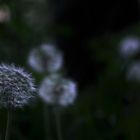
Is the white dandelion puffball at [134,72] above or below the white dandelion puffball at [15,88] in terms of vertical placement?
above

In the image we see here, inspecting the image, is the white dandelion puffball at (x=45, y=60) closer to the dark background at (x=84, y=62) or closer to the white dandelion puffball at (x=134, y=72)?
the dark background at (x=84, y=62)

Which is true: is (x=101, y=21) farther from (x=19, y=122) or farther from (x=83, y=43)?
(x=19, y=122)

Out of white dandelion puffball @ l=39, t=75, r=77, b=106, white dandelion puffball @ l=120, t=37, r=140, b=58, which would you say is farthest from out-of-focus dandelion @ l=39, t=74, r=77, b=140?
white dandelion puffball @ l=120, t=37, r=140, b=58

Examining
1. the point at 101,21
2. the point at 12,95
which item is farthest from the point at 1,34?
the point at 12,95

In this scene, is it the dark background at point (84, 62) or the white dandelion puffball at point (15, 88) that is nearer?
the white dandelion puffball at point (15, 88)

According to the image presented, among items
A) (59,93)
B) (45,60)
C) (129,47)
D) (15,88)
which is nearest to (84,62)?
(129,47)

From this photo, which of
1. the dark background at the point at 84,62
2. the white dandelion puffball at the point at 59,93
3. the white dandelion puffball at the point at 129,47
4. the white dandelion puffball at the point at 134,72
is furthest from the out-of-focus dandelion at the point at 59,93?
the white dandelion puffball at the point at 129,47
